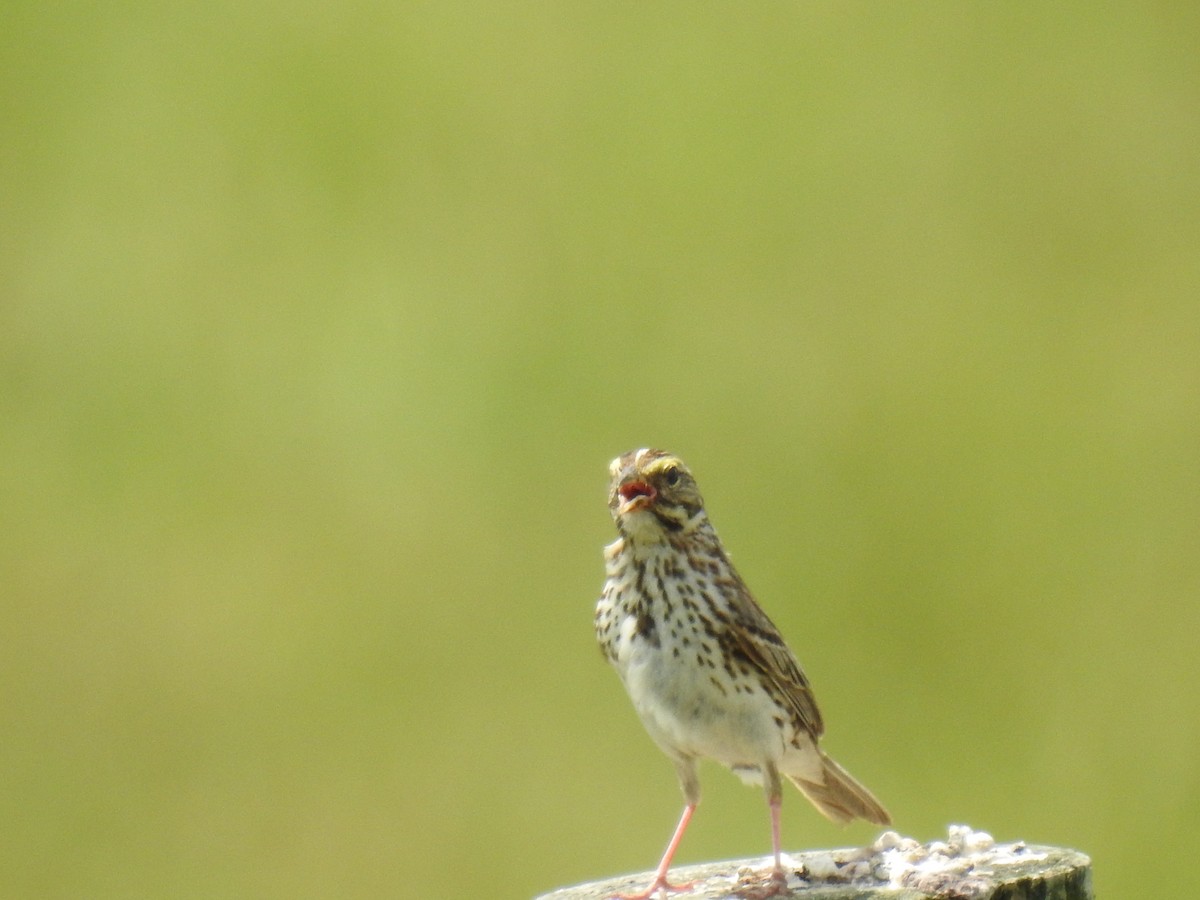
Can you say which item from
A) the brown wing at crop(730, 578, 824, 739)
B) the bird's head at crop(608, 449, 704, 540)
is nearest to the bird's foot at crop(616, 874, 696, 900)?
the brown wing at crop(730, 578, 824, 739)

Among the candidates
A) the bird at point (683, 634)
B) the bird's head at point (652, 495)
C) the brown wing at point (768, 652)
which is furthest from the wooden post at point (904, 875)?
the bird's head at point (652, 495)

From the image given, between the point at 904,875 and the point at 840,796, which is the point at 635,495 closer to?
the point at 904,875

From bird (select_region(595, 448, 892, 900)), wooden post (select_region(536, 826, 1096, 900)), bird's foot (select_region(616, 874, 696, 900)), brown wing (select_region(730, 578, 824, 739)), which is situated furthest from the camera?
brown wing (select_region(730, 578, 824, 739))

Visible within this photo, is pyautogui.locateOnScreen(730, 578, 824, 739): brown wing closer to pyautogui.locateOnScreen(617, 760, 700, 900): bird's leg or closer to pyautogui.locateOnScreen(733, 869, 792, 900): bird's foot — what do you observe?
pyautogui.locateOnScreen(617, 760, 700, 900): bird's leg

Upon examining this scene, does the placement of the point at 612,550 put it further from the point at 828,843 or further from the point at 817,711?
the point at 828,843

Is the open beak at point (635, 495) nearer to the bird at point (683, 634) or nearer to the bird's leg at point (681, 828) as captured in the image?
the bird at point (683, 634)

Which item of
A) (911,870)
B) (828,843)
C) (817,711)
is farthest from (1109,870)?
(911,870)
